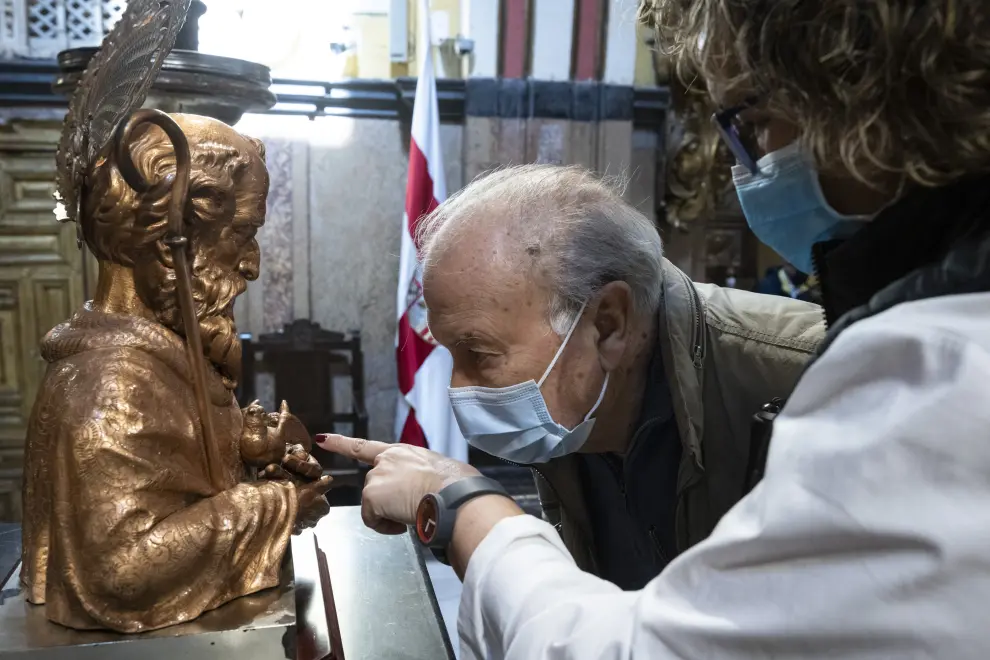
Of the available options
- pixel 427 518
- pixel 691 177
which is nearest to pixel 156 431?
pixel 427 518

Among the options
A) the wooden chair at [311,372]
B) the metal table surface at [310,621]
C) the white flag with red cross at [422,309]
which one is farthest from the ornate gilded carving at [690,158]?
the metal table surface at [310,621]

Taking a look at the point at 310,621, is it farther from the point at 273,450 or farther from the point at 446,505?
the point at 446,505

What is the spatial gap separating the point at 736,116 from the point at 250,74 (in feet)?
7.14

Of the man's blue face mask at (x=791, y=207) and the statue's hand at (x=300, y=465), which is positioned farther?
the statue's hand at (x=300, y=465)

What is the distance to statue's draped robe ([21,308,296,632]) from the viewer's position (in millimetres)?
1478

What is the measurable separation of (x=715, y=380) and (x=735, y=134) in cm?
61

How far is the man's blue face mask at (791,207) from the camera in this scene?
2.98 feet

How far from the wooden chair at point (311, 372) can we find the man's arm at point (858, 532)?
3.28 meters

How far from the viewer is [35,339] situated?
12.7ft

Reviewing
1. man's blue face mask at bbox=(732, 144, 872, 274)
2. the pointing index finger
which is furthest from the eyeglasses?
the pointing index finger

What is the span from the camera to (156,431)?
155 cm

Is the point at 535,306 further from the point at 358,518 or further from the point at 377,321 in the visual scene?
the point at 377,321

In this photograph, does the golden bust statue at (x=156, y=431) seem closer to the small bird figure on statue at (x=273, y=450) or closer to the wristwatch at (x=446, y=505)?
the small bird figure on statue at (x=273, y=450)

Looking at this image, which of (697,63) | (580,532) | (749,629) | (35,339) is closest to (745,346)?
(580,532)
